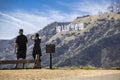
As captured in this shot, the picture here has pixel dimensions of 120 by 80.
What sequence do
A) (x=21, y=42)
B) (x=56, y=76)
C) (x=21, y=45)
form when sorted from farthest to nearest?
(x=21, y=45) < (x=21, y=42) < (x=56, y=76)

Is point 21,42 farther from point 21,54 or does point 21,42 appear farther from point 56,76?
point 56,76

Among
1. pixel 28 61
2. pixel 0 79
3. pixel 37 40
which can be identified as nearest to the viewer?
pixel 0 79

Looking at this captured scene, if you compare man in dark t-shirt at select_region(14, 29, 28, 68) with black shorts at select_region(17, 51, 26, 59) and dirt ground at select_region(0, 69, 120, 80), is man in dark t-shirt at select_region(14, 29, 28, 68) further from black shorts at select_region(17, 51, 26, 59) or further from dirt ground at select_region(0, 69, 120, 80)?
dirt ground at select_region(0, 69, 120, 80)

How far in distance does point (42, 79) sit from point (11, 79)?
4.35 feet

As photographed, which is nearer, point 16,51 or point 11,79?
point 11,79

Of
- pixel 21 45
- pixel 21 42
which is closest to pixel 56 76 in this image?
pixel 21 42

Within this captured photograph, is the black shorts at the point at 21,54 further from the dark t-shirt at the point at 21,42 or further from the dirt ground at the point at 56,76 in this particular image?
the dirt ground at the point at 56,76

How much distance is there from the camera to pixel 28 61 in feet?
70.0

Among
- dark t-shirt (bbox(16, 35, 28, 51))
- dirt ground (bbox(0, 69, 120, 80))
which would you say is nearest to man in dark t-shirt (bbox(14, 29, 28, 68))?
dark t-shirt (bbox(16, 35, 28, 51))

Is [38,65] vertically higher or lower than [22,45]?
lower

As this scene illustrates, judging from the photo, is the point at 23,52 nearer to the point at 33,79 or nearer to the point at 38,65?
the point at 38,65

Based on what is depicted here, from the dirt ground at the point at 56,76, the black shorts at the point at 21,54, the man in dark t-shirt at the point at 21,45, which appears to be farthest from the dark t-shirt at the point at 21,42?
the dirt ground at the point at 56,76

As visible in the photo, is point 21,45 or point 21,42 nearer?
point 21,42

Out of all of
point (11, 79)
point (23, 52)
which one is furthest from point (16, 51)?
point (11, 79)
